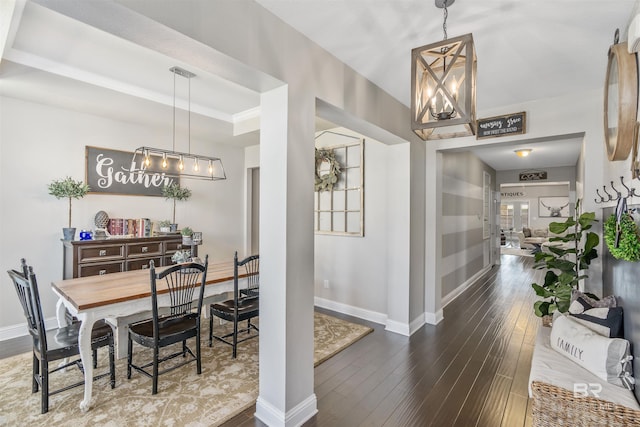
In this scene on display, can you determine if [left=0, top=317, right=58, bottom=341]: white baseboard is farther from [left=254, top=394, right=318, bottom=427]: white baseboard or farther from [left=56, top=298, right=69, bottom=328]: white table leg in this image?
[left=254, top=394, right=318, bottom=427]: white baseboard

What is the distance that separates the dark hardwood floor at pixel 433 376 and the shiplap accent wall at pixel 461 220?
3.18ft

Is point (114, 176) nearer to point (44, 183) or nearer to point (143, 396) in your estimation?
point (44, 183)

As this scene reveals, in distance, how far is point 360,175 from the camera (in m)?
4.11

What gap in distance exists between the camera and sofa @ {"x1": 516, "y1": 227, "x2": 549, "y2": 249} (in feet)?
33.9

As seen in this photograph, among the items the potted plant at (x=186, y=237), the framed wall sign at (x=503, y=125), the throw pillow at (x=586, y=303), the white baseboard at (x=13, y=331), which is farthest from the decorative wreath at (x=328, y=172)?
the white baseboard at (x=13, y=331)

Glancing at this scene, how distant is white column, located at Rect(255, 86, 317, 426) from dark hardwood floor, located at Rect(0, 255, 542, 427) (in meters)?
0.26

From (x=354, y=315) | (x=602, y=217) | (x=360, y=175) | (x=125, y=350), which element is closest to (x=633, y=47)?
(x=602, y=217)

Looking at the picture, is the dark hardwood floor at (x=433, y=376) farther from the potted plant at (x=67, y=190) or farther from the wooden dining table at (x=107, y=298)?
the potted plant at (x=67, y=190)

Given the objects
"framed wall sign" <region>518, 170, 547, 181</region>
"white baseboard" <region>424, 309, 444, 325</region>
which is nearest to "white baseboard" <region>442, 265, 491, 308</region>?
"white baseboard" <region>424, 309, 444, 325</region>

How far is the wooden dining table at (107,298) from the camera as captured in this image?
2123mm

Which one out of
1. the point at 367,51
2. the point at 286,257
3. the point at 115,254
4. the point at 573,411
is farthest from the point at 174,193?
the point at 573,411

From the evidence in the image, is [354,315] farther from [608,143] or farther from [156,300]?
[608,143]

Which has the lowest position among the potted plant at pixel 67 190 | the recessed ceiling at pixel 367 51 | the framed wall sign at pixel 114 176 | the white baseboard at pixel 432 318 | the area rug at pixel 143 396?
the area rug at pixel 143 396

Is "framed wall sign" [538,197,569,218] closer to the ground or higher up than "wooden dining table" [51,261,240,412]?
higher up
